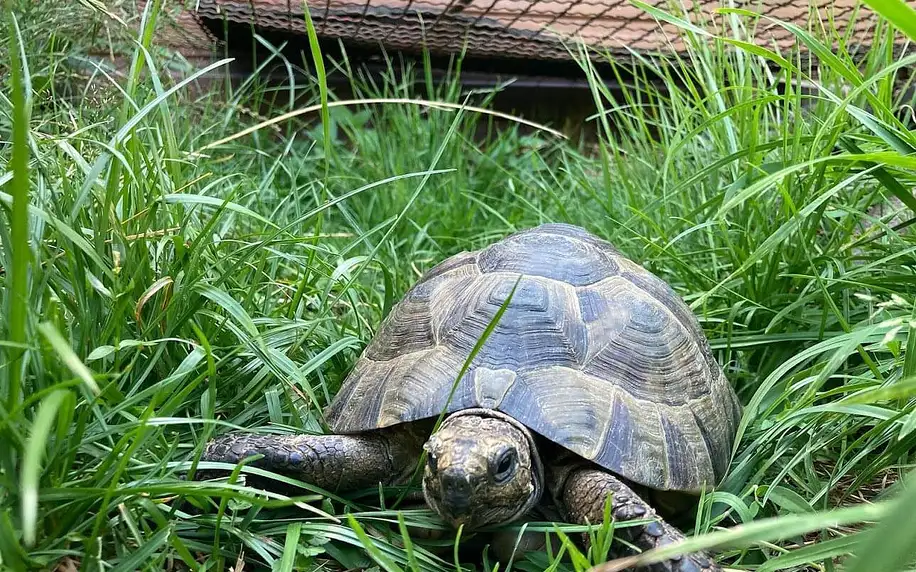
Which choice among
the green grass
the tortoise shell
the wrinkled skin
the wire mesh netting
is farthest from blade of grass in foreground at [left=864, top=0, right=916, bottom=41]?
the wire mesh netting

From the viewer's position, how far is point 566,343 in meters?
1.54

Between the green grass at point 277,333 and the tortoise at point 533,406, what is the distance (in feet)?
0.32

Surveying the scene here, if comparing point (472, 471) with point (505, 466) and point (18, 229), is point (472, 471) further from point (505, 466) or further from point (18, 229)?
point (18, 229)

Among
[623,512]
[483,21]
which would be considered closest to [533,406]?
[623,512]

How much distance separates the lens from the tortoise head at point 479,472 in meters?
1.25

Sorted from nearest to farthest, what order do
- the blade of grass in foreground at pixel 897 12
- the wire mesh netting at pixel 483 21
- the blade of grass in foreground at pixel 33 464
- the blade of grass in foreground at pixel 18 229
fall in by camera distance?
the blade of grass in foreground at pixel 33 464 → the blade of grass in foreground at pixel 18 229 → the blade of grass in foreground at pixel 897 12 → the wire mesh netting at pixel 483 21

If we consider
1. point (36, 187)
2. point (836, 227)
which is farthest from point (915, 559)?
point (36, 187)

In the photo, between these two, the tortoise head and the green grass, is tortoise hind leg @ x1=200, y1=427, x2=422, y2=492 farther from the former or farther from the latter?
the tortoise head

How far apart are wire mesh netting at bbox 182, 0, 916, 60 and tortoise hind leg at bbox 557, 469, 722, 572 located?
8.64 ft

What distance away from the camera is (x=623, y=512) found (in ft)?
4.24

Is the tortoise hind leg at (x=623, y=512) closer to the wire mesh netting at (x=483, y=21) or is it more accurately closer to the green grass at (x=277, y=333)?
the green grass at (x=277, y=333)

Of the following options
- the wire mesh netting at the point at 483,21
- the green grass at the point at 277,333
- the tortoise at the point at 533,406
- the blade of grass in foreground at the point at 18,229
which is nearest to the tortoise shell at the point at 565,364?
the tortoise at the point at 533,406

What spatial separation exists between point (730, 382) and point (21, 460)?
1775 millimetres

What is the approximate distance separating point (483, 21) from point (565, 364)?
118 inches
